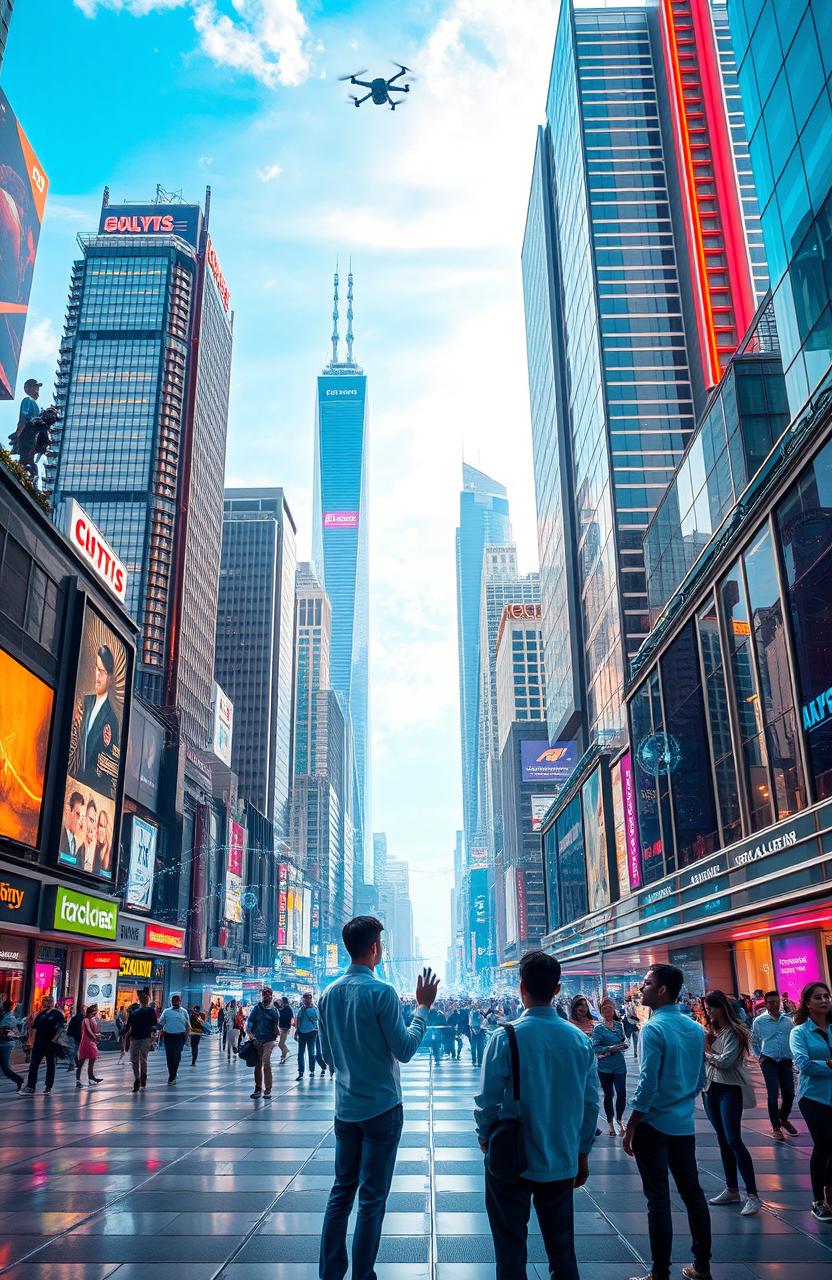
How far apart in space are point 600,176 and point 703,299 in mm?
19683

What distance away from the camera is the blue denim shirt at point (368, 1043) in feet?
17.3

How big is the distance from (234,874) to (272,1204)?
87.7 m

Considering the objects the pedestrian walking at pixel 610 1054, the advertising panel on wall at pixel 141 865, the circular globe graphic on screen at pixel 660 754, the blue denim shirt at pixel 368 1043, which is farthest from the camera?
the advertising panel on wall at pixel 141 865

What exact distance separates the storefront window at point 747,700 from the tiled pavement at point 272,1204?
11634 mm

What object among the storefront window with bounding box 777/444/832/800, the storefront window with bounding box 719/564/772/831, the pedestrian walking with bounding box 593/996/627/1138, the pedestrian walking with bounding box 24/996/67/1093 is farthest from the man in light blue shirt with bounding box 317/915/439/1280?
the storefront window with bounding box 719/564/772/831

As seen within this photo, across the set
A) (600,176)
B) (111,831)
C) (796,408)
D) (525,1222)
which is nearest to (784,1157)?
(525,1222)

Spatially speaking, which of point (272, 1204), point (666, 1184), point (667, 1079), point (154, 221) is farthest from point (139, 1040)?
point (154, 221)

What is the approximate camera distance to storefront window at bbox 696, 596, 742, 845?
27750 millimetres

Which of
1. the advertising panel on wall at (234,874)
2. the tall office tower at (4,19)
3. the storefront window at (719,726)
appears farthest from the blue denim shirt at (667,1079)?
the advertising panel on wall at (234,874)

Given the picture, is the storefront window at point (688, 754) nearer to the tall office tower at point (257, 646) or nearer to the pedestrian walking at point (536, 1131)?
the pedestrian walking at point (536, 1131)

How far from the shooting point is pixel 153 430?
332 ft

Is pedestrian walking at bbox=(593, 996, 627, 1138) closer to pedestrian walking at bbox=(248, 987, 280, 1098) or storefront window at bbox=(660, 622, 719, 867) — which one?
pedestrian walking at bbox=(248, 987, 280, 1098)

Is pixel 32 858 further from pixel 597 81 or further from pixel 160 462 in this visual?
pixel 597 81

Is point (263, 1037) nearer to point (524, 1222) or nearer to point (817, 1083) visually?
point (817, 1083)
